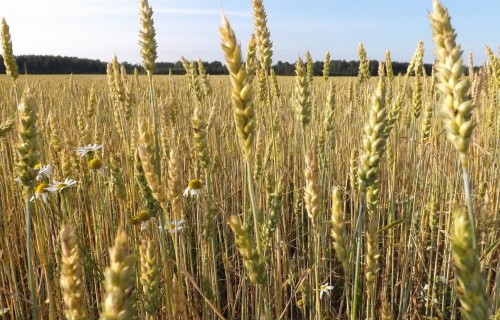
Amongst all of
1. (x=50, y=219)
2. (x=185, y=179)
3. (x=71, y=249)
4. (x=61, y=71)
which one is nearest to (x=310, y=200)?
(x=71, y=249)

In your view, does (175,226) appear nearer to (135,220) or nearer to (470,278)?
(135,220)

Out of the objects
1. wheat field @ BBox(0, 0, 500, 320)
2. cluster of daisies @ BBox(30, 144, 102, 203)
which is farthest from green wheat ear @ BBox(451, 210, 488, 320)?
cluster of daisies @ BBox(30, 144, 102, 203)

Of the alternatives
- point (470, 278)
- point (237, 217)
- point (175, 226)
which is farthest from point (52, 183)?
point (470, 278)

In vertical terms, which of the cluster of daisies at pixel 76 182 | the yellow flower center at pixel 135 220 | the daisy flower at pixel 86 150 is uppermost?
the daisy flower at pixel 86 150

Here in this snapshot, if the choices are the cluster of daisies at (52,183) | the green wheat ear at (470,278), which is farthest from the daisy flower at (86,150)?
the green wheat ear at (470,278)

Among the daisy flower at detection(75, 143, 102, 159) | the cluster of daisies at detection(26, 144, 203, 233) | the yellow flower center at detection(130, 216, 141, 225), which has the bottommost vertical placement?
the yellow flower center at detection(130, 216, 141, 225)

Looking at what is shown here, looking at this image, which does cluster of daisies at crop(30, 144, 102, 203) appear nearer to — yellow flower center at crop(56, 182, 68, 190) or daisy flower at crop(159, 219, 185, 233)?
yellow flower center at crop(56, 182, 68, 190)

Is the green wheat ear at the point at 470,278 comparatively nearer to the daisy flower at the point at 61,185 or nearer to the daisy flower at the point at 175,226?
the daisy flower at the point at 175,226

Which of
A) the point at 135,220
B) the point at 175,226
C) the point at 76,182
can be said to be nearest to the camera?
the point at 175,226

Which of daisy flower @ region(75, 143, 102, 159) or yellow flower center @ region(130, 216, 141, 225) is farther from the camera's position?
daisy flower @ region(75, 143, 102, 159)

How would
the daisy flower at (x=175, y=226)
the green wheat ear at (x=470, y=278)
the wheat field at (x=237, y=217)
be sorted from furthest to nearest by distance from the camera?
1. the daisy flower at (x=175, y=226)
2. the wheat field at (x=237, y=217)
3. the green wheat ear at (x=470, y=278)

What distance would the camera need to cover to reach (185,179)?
2689 millimetres

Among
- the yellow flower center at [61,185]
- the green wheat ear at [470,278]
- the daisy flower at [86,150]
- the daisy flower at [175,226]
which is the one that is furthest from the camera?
the daisy flower at [86,150]

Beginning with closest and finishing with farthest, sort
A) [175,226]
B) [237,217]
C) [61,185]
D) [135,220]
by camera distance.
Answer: [237,217] < [175,226] < [135,220] < [61,185]
